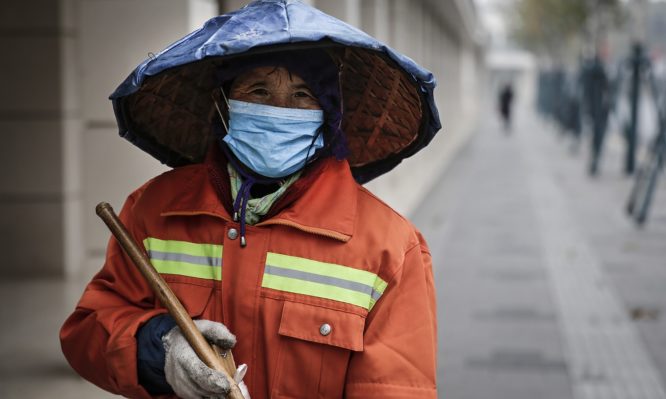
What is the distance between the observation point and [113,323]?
229 centimetres

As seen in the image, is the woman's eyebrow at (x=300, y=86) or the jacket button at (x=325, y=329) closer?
the jacket button at (x=325, y=329)

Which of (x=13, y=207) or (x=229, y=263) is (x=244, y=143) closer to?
(x=229, y=263)

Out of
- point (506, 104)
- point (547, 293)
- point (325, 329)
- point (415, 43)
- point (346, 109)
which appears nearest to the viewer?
point (325, 329)

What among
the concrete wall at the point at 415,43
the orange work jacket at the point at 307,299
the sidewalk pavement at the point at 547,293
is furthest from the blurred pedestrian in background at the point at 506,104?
the orange work jacket at the point at 307,299

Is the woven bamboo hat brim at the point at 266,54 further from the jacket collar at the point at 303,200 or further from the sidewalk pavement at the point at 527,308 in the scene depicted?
the sidewalk pavement at the point at 527,308

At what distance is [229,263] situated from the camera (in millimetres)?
2248

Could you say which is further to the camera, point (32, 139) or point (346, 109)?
point (32, 139)

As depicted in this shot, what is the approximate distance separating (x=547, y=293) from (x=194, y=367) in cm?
649

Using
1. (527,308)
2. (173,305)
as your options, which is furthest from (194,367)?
(527,308)

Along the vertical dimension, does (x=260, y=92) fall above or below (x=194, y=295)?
above

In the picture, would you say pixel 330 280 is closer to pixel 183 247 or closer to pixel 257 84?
pixel 183 247


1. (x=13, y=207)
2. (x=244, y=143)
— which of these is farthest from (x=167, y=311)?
(x=13, y=207)

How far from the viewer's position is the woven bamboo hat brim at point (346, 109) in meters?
2.56

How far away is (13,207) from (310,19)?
5556 mm
